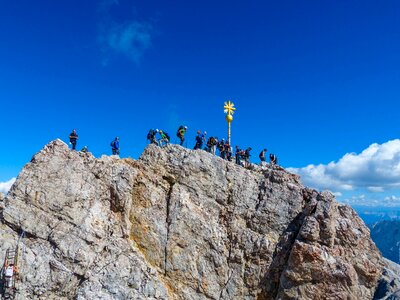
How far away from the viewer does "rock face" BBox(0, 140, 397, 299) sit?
33.2 m

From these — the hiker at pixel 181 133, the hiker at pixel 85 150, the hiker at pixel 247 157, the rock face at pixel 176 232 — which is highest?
the hiker at pixel 181 133

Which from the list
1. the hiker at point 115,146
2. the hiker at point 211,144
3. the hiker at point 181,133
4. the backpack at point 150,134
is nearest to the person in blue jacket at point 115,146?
the hiker at point 115,146

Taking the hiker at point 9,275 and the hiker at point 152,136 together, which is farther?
the hiker at point 152,136

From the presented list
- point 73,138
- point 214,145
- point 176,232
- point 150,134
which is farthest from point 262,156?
point 73,138

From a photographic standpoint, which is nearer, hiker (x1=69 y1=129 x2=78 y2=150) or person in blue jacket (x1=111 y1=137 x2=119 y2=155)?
hiker (x1=69 y1=129 x2=78 y2=150)

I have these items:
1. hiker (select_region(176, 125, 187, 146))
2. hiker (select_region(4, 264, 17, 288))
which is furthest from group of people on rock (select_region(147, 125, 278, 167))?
hiker (select_region(4, 264, 17, 288))

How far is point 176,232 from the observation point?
37906 millimetres

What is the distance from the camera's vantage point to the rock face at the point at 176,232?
3316 centimetres

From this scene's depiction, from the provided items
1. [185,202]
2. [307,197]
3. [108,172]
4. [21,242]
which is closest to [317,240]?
[307,197]

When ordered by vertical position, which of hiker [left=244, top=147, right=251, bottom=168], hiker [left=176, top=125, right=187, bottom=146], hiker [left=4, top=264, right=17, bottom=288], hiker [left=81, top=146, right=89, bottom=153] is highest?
hiker [left=176, top=125, right=187, bottom=146]

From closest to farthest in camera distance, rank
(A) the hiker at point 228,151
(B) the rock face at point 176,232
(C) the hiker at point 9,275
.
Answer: (C) the hiker at point 9,275 < (B) the rock face at point 176,232 < (A) the hiker at point 228,151

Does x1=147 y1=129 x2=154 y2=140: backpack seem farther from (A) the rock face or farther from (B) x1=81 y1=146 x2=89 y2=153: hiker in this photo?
(B) x1=81 y1=146 x2=89 y2=153: hiker

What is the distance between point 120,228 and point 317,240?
21.2 m

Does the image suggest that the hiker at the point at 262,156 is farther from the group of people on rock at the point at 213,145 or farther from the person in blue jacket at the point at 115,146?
the person in blue jacket at the point at 115,146
